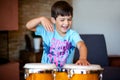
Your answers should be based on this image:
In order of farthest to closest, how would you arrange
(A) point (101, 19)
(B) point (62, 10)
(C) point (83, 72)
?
(A) point (101, 19)
(B) point (62, 10)
(C) point (83, 72)

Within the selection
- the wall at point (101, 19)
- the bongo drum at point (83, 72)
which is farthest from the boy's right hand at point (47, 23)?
the wall at point (101, 19)

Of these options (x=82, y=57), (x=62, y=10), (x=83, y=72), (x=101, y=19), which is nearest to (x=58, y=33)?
(x=62, y=10)

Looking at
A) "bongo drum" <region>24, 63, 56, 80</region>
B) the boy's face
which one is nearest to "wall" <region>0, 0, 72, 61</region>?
the boy's face

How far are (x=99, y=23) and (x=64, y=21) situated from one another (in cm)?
294

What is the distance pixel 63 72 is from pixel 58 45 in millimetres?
304

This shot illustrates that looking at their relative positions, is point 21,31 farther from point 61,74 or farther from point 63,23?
point 61,74

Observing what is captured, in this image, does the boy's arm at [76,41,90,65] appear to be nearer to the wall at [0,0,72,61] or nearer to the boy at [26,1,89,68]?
the boy at [26,1,89,68]

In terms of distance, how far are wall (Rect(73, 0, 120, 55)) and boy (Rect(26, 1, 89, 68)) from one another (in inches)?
108

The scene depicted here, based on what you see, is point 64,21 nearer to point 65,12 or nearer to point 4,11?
point 65,12

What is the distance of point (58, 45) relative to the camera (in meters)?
2.15

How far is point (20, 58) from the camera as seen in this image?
4.39 meters

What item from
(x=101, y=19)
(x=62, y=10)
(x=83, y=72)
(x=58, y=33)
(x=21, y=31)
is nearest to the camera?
(x=83, y=72)

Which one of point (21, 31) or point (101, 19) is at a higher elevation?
point (101, 19)

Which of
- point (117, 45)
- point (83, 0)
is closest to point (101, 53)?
point (117, 45)
